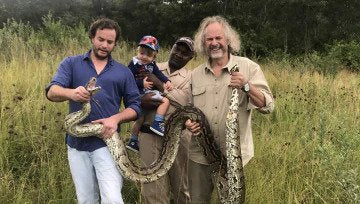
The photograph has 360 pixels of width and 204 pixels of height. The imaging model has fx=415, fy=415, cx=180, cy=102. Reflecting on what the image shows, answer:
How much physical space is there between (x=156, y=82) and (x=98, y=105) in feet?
3.32

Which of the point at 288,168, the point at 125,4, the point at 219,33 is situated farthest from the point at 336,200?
the point at 125,4

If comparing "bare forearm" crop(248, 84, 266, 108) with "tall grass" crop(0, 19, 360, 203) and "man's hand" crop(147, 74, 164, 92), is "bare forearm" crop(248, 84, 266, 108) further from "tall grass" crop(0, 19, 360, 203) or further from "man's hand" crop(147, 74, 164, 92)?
"man's hand" crop(147, 74, 164, 92)

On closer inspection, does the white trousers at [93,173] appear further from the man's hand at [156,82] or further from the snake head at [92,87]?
the man's hand at [156,82]

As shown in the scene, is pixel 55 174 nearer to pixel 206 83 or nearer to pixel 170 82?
pixel 170 82

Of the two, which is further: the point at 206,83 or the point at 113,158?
the point at 206,83

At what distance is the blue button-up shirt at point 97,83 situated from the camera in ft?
12.6

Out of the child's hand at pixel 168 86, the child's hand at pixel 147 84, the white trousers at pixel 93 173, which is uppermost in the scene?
the child's hand at pixel 147 84

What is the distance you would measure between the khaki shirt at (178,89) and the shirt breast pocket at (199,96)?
0.71ft

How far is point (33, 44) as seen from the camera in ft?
33.0

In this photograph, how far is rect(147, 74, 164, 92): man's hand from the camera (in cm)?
476

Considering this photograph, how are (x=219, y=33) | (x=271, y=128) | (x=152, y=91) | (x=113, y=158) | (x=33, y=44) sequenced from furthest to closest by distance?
(x=33, y=44), (x=271, y=128), (x=152, y=91), (x=219, y=33), (x=113, y=158)

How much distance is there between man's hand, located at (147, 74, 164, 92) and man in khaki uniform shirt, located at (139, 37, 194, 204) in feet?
0.33

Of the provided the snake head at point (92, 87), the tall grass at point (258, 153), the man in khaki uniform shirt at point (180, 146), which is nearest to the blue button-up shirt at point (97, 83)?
the snake head at point (92, 87)

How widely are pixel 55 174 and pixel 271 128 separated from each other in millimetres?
3676
